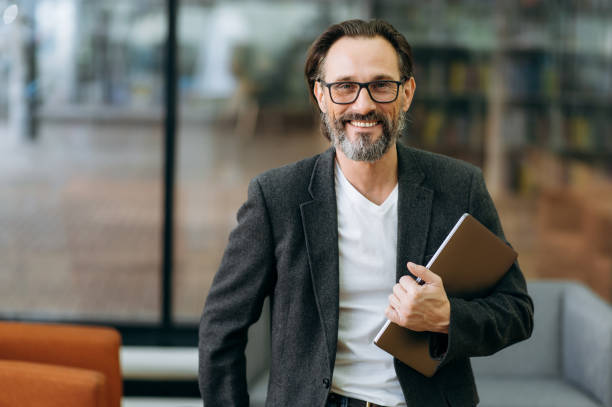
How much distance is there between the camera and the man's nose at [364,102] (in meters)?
1.64

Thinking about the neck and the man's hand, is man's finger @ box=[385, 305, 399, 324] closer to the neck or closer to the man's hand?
the man's hand

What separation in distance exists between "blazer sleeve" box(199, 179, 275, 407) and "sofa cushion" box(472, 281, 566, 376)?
63.8 inches

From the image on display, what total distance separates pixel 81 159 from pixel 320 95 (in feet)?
8.38

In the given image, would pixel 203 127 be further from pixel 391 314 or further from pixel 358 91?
pixel 391 314

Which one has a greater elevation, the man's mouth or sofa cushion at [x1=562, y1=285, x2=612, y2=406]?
the man's mouth

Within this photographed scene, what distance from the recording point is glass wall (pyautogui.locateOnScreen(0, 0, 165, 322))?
3.92 m

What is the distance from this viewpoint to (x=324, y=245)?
5.61ft

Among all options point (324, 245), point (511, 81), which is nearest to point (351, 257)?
point (324, 245)

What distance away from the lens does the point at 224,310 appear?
1.75m

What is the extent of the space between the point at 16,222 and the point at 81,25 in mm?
1083

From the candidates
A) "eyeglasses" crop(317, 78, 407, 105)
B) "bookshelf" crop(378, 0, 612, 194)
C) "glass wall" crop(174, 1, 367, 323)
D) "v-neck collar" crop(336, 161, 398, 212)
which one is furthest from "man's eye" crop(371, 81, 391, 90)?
"bookshelf" crop(378, 0, 612, 194)

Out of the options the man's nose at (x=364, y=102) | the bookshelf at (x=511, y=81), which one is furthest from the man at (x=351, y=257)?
the bookshelf at (x=511, y=81)

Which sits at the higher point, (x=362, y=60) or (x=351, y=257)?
(x=362, y=60)

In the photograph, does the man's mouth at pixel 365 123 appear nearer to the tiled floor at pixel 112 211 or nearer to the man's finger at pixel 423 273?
the man's finger at pixel 423 273
